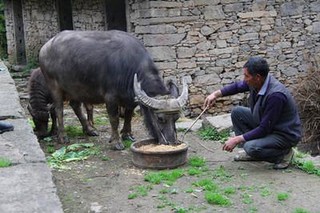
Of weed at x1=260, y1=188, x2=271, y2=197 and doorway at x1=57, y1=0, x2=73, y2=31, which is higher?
doorway at x1=57, y1=0, x2=73, y2=31

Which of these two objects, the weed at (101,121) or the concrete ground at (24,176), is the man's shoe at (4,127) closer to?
the concrete ground at (24,176)

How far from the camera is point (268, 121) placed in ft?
20.0

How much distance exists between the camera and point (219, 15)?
467 inches

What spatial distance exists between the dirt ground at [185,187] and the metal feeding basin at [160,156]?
9 cm

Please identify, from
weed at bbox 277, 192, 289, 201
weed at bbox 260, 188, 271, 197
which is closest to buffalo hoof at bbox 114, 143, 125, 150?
weed at bbox 260, 188, 271, 197

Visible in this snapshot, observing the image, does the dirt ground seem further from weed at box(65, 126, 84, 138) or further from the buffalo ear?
weed at box(65, 126, 84, 138)

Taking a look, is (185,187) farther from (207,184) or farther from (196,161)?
(196,161)

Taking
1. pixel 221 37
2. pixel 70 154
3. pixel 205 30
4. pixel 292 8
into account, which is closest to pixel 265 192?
pixel 70 154

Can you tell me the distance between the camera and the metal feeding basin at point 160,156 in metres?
6.54

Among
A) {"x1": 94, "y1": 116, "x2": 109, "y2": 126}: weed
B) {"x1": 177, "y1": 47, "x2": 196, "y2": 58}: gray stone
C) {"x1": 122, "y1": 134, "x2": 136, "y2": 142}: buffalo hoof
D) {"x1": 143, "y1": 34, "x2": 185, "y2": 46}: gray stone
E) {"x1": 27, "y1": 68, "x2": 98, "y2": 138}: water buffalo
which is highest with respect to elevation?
{"x1": 143, "y1": 34, "x2": 185, "y2": 46}: gray stone

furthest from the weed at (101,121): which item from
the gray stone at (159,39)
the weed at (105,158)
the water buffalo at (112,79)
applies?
the weed at (105,158)

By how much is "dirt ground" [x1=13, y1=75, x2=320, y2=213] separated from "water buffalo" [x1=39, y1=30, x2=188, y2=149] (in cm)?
68

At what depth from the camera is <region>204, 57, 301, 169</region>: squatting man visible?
607 centimetres

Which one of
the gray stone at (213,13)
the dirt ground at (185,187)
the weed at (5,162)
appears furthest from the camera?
the gray stone at (213,13)
